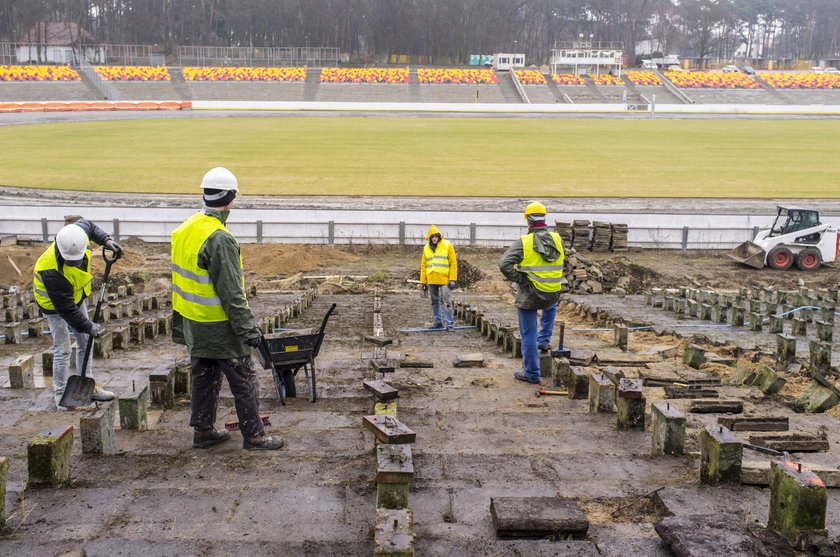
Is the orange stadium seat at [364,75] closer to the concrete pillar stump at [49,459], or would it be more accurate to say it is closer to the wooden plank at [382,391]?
the wooden plank at [382,391]

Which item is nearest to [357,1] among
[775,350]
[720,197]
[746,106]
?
[746,106]

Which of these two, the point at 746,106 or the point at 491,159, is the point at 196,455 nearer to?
the point at 491,159

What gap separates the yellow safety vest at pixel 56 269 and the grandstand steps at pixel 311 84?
3027 inches

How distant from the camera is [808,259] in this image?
69.8 ft

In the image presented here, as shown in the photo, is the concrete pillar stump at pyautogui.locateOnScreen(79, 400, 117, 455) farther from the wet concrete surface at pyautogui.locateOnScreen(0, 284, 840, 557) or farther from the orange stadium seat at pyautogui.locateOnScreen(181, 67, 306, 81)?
the orange stadium seat at pyautogui.locateOnScreen(181, 67, 306, 81)

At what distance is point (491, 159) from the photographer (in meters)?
39.5

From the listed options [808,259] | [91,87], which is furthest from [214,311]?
[91,87]

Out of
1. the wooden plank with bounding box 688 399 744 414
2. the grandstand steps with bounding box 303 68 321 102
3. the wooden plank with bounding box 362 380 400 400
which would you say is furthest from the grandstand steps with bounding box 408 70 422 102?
the wooden plank with bounding box 688 399 744 414

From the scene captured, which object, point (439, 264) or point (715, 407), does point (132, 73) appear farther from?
point (715, 407)

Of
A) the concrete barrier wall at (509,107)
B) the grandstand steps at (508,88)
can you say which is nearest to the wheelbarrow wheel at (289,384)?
the concrete barrier wall at (509,107)

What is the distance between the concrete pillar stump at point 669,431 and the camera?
192 inches

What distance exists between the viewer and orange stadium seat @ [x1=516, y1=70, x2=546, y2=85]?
93.3 m

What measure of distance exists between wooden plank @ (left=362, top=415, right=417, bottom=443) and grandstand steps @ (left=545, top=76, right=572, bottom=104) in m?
82.5

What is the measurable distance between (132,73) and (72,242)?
290 feet
